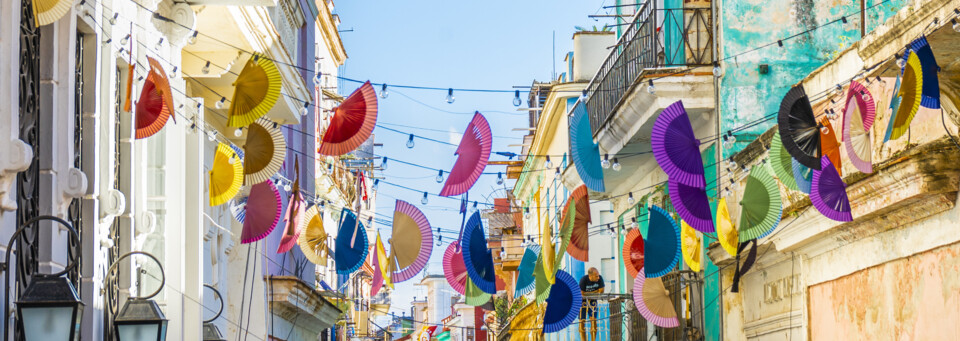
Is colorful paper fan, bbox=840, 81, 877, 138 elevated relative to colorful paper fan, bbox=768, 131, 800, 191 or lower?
elevated

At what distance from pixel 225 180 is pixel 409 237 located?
6.32 ft

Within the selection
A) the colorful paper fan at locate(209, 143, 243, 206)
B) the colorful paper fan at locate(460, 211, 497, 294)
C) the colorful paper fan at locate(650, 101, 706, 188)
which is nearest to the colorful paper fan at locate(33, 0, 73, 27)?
the colorful paper fan at locate(209, 143, 243, 206)

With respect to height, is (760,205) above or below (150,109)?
below

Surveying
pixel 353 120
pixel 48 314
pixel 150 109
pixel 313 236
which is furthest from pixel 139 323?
pixel 313 236

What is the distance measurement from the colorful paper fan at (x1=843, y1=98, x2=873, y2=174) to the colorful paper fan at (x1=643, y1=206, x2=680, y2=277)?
3344 mm

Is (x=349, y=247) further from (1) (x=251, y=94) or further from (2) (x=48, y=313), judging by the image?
(2) (x=48, y=313)

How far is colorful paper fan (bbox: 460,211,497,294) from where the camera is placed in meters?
13.0

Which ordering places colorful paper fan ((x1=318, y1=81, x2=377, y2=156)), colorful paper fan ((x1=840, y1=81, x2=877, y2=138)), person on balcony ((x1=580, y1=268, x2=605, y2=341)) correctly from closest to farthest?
colorful paper fan ((x1=840, y1=81, x2=877, y2=138))
colorful paper fan ((x1=318, y1=81, x2=377, y2=156))
person on balcony ((x1=580, y1=268, x2=605, y2=341))

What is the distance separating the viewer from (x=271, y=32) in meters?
13.7

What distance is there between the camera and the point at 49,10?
296 inches

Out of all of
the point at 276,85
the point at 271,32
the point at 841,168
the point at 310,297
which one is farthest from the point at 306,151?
the point at 841,168

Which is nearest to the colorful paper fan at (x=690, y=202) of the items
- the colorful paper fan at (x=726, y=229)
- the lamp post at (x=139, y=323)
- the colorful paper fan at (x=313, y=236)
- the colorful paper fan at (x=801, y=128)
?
the colorful paper fan at (x=726, y=229)

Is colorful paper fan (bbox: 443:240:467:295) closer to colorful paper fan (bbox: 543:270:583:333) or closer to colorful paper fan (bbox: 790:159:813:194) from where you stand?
colorful paper fan (bbox: 543:270:583:333)

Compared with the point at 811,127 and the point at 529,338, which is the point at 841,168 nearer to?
the point at 811,127
